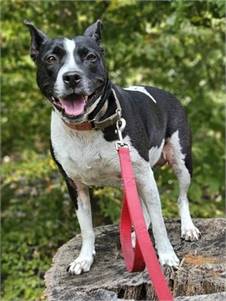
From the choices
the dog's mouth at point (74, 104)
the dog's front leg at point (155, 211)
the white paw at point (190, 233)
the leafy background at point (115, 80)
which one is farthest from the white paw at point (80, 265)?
the leafy background at point (115, 80)

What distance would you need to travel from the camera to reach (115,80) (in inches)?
226

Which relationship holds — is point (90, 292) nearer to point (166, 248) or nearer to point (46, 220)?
point (166, 248)

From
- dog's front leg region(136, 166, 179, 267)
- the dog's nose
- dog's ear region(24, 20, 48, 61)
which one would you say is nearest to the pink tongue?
the dog's nose

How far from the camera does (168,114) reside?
376 centimetres

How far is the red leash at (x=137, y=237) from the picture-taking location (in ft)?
8.00

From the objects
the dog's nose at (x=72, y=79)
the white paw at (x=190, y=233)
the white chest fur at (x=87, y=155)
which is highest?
the dog's nose at (x=72, y=79)

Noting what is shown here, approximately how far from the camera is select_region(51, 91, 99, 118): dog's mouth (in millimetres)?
2771

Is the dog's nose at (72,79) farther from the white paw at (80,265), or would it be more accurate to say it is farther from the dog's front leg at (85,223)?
the white paw at (80,265)

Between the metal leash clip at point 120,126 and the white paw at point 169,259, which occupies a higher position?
the metal leash clip at point 120,126

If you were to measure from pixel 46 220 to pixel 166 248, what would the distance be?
2626 mm

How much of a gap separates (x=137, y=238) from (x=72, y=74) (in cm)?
79

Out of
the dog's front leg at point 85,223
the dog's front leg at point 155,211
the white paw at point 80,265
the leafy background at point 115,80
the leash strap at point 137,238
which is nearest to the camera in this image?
the leash strap at point 137,238

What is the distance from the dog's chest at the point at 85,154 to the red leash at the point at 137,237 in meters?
0.14

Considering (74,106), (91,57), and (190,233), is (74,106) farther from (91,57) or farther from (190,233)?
(190,233)
